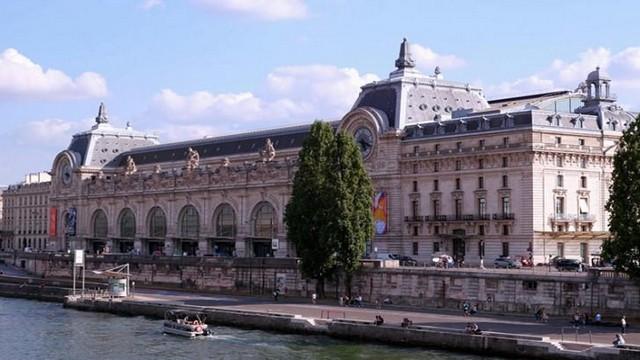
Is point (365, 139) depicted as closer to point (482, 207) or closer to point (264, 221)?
point (482, 207)

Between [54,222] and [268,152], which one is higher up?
[268,152]

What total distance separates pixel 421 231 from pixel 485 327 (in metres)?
44.4

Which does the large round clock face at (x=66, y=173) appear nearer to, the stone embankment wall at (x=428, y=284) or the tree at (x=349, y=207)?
the stone embankment wall at (x=428, y=284)

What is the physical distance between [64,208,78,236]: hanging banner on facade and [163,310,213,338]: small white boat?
10185cm

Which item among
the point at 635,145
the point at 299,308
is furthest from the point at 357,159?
the point at 635,145

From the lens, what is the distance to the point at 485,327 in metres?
77.7

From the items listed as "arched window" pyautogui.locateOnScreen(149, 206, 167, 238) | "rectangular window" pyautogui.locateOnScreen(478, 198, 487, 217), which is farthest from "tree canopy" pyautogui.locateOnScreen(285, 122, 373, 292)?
"arched window" pyautogui.locateOnScreen(149, 206, 167, 238)

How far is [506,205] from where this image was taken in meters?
113

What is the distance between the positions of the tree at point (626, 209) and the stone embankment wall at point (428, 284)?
3.29m

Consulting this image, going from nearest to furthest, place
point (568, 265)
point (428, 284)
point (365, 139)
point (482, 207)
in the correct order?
point (428, 284), point (568, 265), point (482, 207), point (365, 139)

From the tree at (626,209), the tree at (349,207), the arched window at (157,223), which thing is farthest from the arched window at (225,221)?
the tree at (626,209)

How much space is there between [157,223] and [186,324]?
84.5m

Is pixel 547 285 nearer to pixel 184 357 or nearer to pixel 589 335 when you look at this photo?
pixel 589 335

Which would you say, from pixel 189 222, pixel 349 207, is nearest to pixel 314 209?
pixel 349 207
